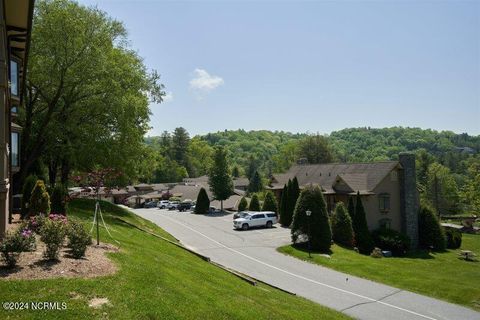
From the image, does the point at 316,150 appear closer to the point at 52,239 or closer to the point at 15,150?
the point at 15,150

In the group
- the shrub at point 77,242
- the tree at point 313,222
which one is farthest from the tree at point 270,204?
the shrub at point 77,242

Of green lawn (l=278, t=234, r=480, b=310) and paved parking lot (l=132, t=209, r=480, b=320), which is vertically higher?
paved parking lot (l=132, t=209, r=480, b=320)

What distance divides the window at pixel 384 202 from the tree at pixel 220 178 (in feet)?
84.3

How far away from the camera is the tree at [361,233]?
39.2 metres

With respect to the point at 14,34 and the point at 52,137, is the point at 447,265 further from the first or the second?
the point at 14,34

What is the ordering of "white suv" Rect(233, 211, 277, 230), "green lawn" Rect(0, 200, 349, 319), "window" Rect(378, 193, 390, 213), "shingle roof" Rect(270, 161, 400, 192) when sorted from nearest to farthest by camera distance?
"green lawn" Rect(0, 200, 349, 319) → "white suv" Rect(233, 211, 277, 230) → "window" Rect(378, 193, 390, 213) → "shingle roof" Rect(270, 161, 400, 192)

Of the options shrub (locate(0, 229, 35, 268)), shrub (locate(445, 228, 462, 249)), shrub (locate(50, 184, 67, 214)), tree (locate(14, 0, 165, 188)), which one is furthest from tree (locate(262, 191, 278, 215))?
shrub (locate(0, 229, 35, 268))

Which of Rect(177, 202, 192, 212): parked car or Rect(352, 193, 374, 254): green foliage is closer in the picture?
Rect(352, 193, 374, 254): green foliage

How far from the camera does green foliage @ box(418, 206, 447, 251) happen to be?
148ft

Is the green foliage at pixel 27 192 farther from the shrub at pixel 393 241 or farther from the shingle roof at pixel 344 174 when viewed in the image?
the shrub at pixel 393 241

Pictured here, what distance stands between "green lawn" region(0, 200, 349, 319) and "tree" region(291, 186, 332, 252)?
1775cm

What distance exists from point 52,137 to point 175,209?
43.6m

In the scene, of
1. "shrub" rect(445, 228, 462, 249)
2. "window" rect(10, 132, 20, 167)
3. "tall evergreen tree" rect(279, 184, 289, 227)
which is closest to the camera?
"window" rect(10, 132, 20, 167)

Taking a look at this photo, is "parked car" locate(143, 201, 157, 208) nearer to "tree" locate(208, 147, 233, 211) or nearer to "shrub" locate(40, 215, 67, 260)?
"tree" locate(208, 147, 233, 211)
